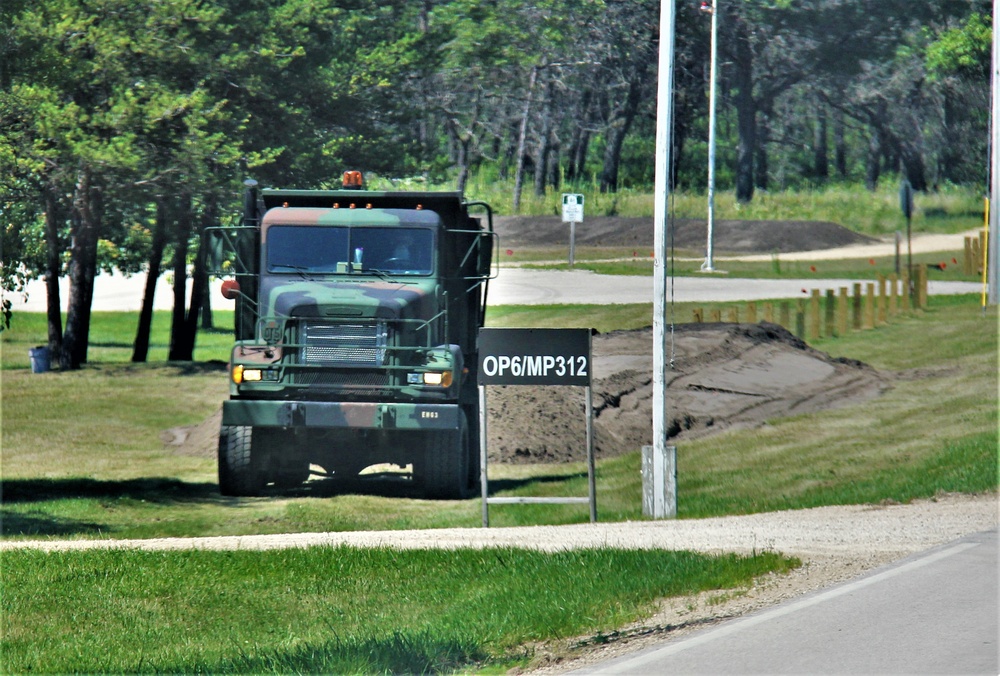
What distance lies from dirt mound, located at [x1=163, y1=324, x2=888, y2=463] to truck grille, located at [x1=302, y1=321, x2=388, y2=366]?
4821 mm

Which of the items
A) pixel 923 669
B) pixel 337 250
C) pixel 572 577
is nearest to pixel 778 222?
pixel 337 250

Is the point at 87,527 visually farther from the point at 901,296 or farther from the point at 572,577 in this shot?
the point at 901,296

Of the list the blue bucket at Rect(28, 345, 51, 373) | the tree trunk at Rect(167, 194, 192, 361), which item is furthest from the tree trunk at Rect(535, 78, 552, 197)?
the blue bucket at Rect(28, 345, 51, 373)

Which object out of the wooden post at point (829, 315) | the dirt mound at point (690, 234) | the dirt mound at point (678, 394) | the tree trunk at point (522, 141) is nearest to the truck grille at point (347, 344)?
the dirt mound at point (678, 394)

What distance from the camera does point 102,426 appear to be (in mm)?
20750

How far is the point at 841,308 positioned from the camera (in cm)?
2323

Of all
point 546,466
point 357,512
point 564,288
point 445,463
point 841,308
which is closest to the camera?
point 445,463

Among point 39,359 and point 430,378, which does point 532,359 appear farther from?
point 39,359

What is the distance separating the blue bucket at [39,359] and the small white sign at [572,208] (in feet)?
30.1

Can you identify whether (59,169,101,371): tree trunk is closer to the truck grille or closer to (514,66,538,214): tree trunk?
(514,66,538,214): tree trunk

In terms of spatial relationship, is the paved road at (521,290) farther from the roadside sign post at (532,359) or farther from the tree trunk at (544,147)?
the roadside sign post at (532,359)

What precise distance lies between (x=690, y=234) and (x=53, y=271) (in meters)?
11.2

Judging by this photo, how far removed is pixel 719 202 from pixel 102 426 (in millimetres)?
11496

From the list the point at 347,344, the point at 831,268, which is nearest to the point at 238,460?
the point at 347,344
